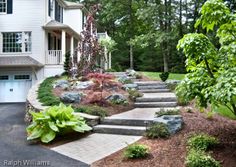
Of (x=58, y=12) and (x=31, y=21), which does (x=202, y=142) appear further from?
(x=58, y=12)

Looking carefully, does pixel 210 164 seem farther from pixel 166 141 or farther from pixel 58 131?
pixel 58 131

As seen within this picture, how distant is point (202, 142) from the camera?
626 cm

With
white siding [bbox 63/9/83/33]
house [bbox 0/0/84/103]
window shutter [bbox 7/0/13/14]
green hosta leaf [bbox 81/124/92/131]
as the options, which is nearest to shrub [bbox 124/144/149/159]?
green hosta leaf [bbox 81/124/92/131]

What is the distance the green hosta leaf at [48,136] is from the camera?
7.69m

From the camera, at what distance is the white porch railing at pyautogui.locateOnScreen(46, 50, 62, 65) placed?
1936 cm

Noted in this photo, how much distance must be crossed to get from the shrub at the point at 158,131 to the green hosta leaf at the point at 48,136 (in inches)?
98.3

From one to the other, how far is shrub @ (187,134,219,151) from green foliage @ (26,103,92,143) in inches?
119

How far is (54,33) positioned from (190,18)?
1182cm

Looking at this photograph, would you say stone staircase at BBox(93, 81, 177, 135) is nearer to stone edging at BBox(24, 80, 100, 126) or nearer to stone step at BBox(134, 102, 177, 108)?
stone step at BBox(134, 102, 177, 108)

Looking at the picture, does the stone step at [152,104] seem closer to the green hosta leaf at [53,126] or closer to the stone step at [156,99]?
the stone step at [156,99]

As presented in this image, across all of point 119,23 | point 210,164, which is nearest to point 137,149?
point 210,164

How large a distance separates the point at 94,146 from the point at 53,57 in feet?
42.9

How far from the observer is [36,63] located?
60.0ft

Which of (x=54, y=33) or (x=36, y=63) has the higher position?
(x=54, y=33)
